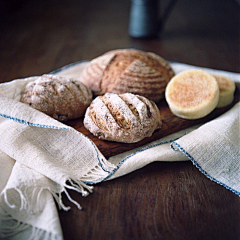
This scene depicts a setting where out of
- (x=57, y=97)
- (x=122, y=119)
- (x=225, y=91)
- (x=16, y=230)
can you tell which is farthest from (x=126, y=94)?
(x=16, y=230)

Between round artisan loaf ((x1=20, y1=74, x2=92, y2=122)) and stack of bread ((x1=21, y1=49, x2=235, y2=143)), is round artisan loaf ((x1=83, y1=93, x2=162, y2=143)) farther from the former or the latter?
round artisan loaf ((x1=20, y1=74, x2=92, y2=122))

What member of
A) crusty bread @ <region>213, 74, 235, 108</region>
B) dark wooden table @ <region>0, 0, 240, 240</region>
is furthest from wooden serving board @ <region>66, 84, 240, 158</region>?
dark wooden table @ <region>0, 0, 240, 240</region>

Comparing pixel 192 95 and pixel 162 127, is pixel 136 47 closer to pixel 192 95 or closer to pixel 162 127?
pixel 192 95

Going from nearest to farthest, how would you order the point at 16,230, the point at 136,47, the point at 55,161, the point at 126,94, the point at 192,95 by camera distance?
1. the point at 16,230
2. the point at 55,161
3. the point at 126,94
4. the point at 192,95
5. the point at 136,47

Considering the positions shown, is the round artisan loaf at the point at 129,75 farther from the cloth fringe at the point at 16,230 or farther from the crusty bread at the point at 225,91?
the cloth fringe at the point at 16,230

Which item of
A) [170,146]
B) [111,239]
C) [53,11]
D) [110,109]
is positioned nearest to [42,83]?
[110,109]

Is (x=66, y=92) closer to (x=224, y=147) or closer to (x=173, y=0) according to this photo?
(x=224, y=147)
